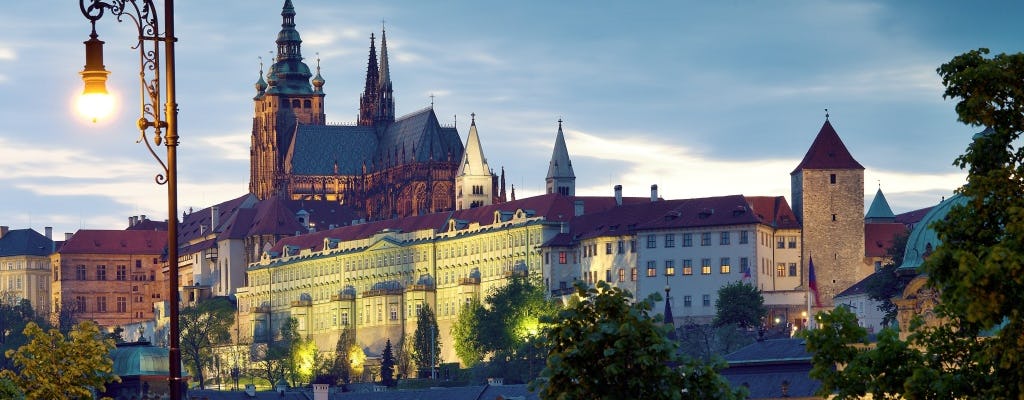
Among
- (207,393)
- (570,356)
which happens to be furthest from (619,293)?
(207,393)

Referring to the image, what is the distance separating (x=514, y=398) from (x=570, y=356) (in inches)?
3836

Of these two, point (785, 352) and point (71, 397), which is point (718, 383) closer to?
point (71, 397)

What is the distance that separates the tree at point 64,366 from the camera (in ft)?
204

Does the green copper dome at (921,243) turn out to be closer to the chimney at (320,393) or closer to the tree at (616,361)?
the chimney at (320,393)

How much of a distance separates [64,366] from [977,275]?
2828 cm

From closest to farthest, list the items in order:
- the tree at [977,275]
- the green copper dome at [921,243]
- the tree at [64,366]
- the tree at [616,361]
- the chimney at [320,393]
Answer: the tree at [977,275], the tree at [616,361], the tree at [64,366], the green copper dome at [921,243], the chimney at [320,393]

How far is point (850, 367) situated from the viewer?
153 ft

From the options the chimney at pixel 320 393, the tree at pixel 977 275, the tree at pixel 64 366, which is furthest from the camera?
the chimney at pixel 320 393

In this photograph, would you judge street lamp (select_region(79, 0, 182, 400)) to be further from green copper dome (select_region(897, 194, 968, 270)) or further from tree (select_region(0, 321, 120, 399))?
green copper dome (select_region(897, 194, 968, 270))

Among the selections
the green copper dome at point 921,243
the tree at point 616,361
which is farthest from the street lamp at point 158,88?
the green copper dome at point 921,243

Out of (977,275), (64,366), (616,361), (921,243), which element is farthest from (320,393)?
(977,275)

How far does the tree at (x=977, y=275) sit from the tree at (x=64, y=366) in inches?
820

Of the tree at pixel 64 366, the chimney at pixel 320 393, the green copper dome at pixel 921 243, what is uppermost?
the green copper dome at pixel 921 243

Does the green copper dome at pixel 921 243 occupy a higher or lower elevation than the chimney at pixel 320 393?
higher
